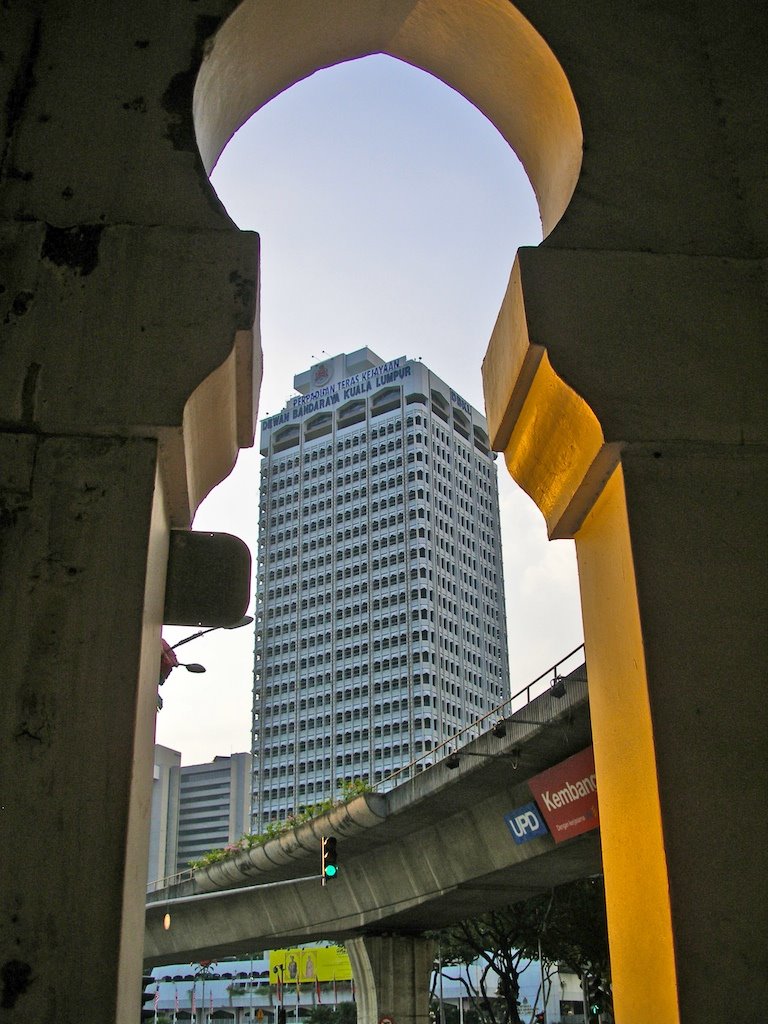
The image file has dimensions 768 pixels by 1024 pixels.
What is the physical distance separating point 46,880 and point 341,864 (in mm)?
29730

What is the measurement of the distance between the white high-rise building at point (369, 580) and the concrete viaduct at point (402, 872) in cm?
9937

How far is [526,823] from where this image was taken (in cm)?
2269

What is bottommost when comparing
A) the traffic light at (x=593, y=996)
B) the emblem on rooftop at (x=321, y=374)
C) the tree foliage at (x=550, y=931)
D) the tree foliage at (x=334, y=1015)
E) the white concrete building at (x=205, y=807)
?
the tree foliage at (x=334, y=1015)

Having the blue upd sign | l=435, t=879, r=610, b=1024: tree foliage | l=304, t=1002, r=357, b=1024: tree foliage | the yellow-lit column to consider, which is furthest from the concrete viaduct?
l=304, t=1002, r=357, b=1024: tree foliage

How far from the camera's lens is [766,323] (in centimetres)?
340

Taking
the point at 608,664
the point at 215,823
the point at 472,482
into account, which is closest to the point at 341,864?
the point at 608,664

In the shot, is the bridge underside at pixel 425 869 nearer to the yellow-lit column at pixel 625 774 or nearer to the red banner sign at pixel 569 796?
the red banner sign at pixel 569 796

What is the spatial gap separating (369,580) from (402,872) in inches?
4610

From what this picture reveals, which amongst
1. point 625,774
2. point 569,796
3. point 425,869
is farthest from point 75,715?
point 425,869

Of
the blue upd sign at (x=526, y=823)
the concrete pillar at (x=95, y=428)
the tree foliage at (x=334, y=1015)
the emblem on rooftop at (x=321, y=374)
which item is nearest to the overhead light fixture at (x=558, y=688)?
the blue upd sign at (x=526, y=823)

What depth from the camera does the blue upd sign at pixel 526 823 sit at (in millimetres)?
22188

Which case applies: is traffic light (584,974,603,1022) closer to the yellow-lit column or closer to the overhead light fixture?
the overhead light fixture

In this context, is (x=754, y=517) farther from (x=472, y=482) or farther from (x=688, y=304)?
(x=472, y=482)

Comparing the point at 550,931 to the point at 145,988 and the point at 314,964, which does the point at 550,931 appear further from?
the point at 314,964
